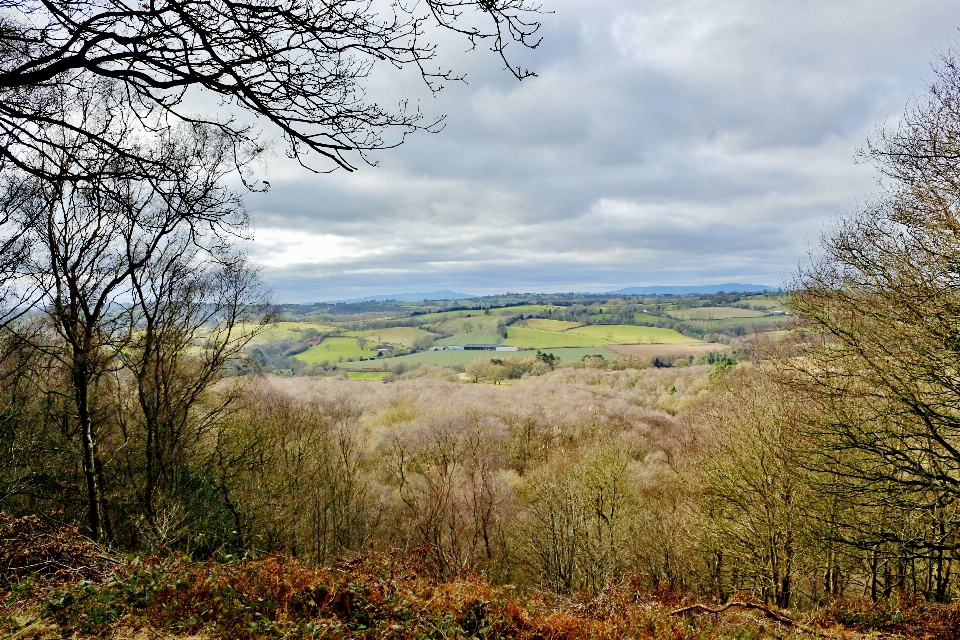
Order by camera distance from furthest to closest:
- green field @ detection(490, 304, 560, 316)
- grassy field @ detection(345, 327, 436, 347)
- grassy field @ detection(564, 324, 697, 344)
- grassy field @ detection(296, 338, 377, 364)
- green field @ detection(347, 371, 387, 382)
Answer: green field @ detection(490, 304, 560, 316), grassy field @ detection(345, 327, 436, 347), grassy field @ detection(564, 324, 697, 344), grassy field @ detection(296, 338, 377, 364), green field @ detection(347, 371, 387, 382)

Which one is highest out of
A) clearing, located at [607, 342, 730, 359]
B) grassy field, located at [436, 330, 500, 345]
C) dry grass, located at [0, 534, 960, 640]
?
dry grass, located at [0, 534, 960, 640]

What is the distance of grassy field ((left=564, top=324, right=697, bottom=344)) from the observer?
8119 centimetres

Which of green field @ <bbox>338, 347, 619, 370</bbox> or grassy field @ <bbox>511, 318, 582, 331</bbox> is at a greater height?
grassy field @ <bbox>511, 318, 582, 331</bbox>

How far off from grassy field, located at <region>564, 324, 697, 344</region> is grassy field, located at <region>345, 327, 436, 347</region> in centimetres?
2914

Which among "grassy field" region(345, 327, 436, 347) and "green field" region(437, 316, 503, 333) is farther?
"green field" region(437, 316, 503, 333)

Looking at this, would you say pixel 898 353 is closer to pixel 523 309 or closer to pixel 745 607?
pixel 745 607

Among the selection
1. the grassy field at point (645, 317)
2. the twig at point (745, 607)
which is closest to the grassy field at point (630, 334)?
the grassy field at point (645, 317)

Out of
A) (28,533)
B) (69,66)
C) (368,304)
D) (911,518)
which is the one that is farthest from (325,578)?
(368,304)

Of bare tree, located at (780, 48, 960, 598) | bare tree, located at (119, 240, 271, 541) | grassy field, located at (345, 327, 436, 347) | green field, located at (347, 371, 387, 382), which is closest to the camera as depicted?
bare tree, located at (780, 48, 960, 598)

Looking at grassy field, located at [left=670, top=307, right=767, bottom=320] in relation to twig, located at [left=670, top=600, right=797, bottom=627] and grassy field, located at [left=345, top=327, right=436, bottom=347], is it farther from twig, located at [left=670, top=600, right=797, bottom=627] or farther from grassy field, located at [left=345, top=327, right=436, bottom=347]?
twig, located at [left=670, top=600, right=797, bottom=627]

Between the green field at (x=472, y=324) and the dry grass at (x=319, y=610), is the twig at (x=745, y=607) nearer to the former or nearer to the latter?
the dry grass at (x=319, y=610)

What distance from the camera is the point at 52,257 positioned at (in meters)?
8.33

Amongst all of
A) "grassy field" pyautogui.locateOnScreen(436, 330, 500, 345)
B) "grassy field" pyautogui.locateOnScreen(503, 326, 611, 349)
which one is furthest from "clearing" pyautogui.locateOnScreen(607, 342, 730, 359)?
"grassy field" pyautogui.locateOnScreen(436, 330, 500, 345)

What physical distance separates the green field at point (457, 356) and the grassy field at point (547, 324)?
19.4m
